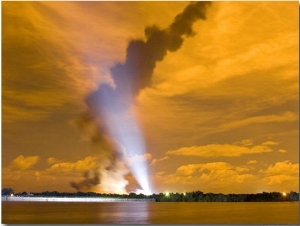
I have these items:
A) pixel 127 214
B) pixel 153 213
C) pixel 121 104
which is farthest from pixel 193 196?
pixel 121 104

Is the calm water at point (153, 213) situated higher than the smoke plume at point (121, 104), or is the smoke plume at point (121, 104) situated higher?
the smoke plume at point (121, 104)

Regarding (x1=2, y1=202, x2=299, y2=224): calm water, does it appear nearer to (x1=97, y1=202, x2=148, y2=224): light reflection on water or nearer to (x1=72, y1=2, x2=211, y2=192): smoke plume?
(x1=97, y1=202, x2=148, y2=224): light reflection on water

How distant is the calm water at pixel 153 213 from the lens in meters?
4.36

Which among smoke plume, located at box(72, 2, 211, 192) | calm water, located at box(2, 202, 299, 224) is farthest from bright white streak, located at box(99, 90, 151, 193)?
calm water, located at box(2, 202, 299, 224)

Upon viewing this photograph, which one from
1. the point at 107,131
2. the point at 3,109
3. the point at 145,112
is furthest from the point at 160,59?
the point at 3,109

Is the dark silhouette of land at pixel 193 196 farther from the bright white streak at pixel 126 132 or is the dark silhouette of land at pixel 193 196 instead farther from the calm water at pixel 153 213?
the bright white streak at pixel 126 132

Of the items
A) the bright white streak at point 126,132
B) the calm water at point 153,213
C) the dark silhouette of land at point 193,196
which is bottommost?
the calm water at point 153,213

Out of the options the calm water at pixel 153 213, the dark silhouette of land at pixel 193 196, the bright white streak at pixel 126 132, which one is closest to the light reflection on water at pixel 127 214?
the calm water at pixel 153 213

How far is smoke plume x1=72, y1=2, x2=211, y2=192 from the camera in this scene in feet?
15.0

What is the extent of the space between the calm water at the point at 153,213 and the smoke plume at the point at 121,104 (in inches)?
10.5

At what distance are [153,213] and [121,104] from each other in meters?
0.98

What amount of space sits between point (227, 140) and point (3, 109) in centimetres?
195

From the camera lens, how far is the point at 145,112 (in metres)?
4.61

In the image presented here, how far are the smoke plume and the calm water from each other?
267 millimetres
